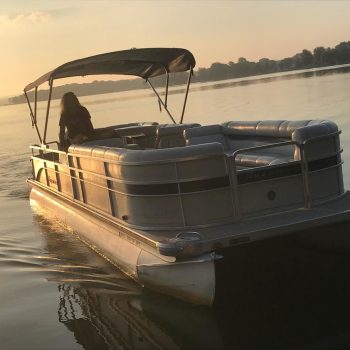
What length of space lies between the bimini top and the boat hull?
7.09 ft

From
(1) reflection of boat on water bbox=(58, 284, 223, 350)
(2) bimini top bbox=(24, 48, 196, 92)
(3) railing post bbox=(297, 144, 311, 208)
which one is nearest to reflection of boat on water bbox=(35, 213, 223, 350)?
(1) reflection of boat on water bbox=(58, 284, 223, 350)

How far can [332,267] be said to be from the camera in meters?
5.56

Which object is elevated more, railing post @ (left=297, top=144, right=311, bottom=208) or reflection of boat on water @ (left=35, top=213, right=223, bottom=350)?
railing post @ (left=297, top=144, right=311, bottom=208)

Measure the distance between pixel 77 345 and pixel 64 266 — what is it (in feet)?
7.94

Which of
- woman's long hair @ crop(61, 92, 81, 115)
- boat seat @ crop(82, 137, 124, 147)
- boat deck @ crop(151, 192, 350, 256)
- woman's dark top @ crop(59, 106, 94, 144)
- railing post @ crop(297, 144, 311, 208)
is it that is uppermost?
woman's long hair @ crop(61, 92, 81, 115)

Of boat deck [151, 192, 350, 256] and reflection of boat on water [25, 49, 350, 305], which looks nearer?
boat deck [151, 192, 350, 256]

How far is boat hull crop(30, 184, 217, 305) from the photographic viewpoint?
4.71 m

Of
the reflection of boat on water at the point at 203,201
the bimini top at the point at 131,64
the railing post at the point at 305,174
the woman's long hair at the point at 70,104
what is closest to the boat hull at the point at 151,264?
the reflection of boat on water at the point at 203,201

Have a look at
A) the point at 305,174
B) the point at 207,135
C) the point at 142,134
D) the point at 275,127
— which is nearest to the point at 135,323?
the point at 305,174

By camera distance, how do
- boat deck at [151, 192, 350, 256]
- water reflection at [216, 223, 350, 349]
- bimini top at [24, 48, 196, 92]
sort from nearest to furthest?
1. water reflection at [216, 223, 350, 349]
2. boat deck at [151, 192, 350, 256]
3. bimini top at [24, 48, 196, 92]

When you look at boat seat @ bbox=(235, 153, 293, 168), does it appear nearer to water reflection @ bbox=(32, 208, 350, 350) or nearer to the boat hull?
water reflection @ bbox=(32, 208, 350, 350)

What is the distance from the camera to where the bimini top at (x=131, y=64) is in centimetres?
773

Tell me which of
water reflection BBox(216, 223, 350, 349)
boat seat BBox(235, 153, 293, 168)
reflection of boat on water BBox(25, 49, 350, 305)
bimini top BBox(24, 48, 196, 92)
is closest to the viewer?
water reflection BBox(216, 223, 350, 349)

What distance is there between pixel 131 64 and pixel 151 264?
5398 millimetres
